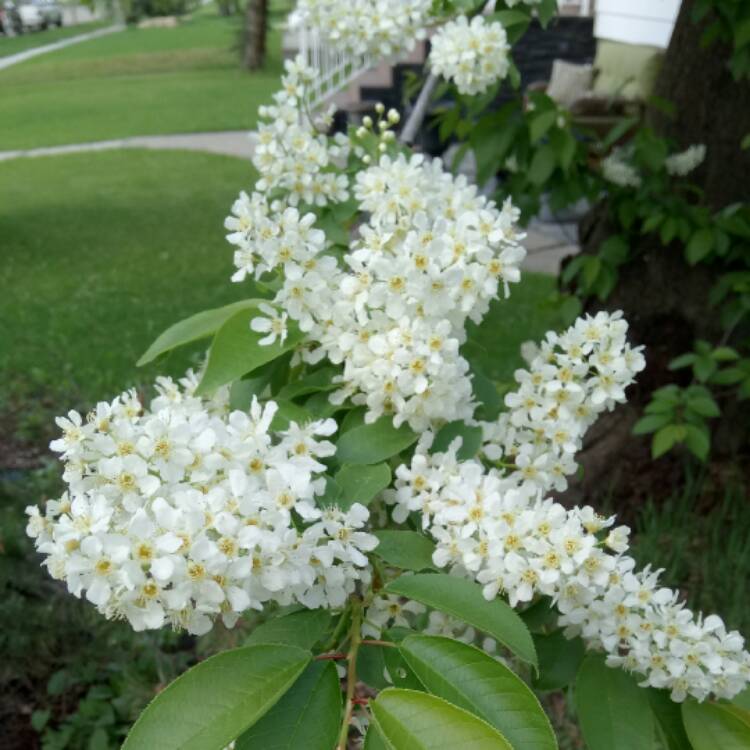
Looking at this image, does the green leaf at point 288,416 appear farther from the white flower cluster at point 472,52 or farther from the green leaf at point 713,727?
the white flower cluster at point 472,52

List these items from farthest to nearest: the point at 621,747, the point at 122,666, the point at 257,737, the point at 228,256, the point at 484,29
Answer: the point at 228,256, the point at 122,666, the point at 484,29, the point at 621,747, the point at 257,737

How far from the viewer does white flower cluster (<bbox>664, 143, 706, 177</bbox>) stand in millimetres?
3242

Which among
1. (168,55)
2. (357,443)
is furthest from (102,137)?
(357,443)

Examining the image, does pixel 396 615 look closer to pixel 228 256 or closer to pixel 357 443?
pixel 357 443

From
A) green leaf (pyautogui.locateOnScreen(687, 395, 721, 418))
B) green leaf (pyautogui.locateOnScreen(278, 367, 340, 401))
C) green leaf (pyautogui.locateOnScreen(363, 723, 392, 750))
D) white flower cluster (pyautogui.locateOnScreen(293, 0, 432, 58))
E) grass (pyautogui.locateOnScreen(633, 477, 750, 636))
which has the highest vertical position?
white flower cluster (pyautogui.locateOnScreen(293, 0, 432, 58))

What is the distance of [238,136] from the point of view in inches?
556

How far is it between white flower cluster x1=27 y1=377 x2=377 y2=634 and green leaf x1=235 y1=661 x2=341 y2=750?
79 millimetres

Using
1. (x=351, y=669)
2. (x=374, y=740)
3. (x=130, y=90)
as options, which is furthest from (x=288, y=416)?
(x=130, y=90)

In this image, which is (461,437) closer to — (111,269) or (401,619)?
(401,619)

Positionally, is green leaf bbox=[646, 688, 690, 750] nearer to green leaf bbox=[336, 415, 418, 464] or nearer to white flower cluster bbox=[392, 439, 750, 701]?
white flower cluster bbox=[392, 439, 750, 701]

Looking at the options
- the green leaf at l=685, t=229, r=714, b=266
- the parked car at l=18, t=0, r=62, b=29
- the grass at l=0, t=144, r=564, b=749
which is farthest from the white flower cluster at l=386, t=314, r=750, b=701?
the parked car at l=18, t=0, r=62, b=29

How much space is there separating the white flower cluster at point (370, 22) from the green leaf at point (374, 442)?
1122 millimetres

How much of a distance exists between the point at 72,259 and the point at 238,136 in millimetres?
6384

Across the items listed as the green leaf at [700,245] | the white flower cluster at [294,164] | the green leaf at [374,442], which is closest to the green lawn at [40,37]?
the green leaf at [700,245]
